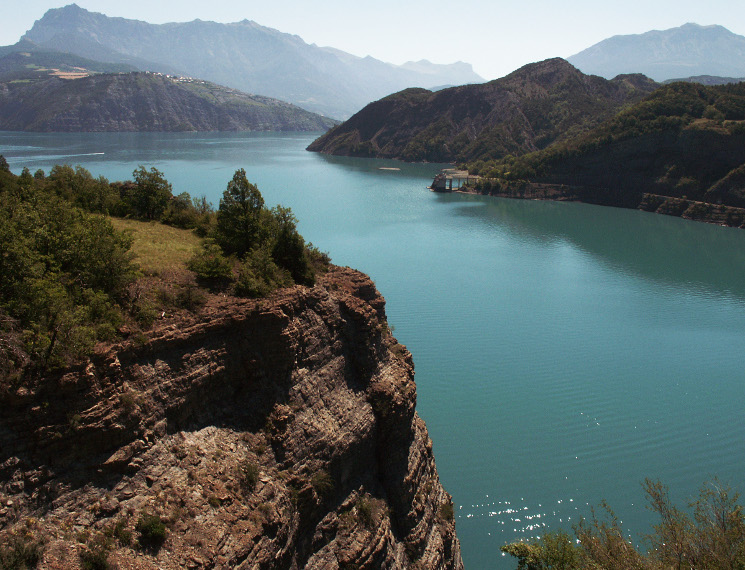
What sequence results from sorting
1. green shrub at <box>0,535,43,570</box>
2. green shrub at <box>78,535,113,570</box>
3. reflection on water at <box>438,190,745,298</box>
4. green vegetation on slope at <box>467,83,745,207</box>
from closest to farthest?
green shrub at <box>0,535,43,570</box> < green shrub at <box>78,535,113,570</box> < reflection on water at <box>438,190,745,298</box> < green vegetation on slope at <box>467,83,745,207</box>

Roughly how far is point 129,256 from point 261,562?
905 centimetres

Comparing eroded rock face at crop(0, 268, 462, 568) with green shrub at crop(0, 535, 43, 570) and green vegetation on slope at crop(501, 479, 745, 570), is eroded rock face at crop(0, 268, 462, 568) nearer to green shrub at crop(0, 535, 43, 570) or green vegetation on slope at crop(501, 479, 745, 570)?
green shrub at crop(0, 535, 43, 570)

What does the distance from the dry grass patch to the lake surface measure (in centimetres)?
1697

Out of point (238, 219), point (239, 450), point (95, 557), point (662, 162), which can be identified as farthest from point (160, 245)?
point (662, 162)

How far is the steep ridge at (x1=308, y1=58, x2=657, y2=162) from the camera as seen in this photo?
16300 cm

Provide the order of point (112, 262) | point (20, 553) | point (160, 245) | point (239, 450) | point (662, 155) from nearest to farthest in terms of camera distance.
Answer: point (20, 553) < point (239, 450) < point (112, 262) < point (160, 245) < point (662, 155)

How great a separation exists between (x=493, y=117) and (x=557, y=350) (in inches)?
6115

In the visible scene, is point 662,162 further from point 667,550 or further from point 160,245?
point 160,245

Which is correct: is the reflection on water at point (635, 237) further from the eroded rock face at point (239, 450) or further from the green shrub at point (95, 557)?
the green shrub at point (95, 557)

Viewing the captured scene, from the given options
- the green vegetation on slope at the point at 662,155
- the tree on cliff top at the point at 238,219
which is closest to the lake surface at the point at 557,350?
the green vegetation on slope at the point at 662,155

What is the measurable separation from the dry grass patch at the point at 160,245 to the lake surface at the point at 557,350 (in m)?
17.0

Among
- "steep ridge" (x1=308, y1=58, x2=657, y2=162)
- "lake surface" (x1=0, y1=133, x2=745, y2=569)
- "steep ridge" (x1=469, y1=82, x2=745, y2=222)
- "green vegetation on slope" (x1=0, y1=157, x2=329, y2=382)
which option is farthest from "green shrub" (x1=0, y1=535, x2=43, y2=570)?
"steep ridge" (x1=308, y1=58, x2=657, y2=162)

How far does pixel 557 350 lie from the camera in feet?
127

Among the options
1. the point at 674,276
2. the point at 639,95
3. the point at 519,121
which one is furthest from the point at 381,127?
the point at 674,276
